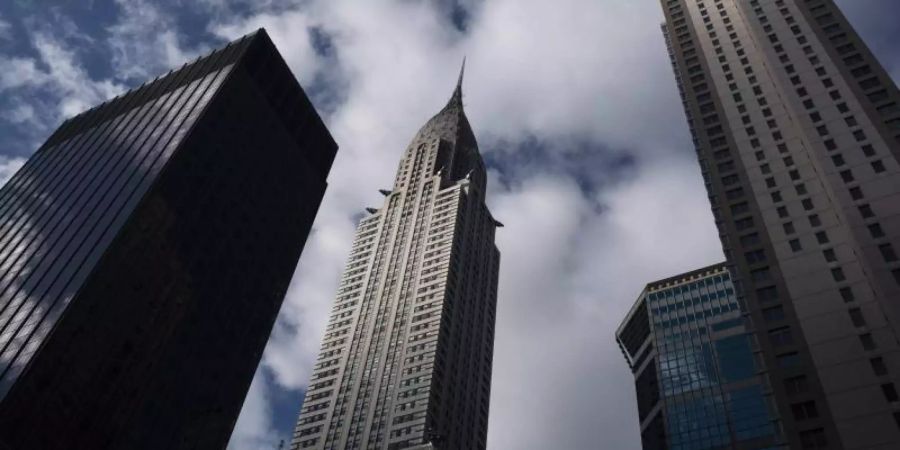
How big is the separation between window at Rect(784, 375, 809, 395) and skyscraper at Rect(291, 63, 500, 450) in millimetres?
63472

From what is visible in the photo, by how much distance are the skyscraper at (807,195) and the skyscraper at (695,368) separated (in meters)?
37.0

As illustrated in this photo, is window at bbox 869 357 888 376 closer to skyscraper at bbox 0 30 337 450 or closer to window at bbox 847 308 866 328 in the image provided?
window at bbox 847 308 866 328

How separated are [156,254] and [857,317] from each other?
68.4m

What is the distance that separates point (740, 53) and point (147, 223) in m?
73.2

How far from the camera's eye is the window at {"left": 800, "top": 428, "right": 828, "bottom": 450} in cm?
5912

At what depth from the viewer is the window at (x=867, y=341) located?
205 feet

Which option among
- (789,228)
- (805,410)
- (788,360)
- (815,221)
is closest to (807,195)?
(815,221)

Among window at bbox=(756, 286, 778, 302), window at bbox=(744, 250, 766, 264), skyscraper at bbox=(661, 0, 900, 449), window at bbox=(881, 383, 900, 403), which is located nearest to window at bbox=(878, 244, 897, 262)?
skyscraper at bbox=(661, 0, 900, 449)

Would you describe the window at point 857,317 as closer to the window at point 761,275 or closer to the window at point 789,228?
the window at point 761,275

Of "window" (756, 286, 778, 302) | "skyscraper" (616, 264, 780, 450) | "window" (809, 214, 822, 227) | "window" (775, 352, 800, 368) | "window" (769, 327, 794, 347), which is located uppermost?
"skyscraper" (616, 264, 780, 450)

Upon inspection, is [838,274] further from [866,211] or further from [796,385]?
[796,385]

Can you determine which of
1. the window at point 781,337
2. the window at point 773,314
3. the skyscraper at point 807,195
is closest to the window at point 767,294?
the skyscraper at point 807,195

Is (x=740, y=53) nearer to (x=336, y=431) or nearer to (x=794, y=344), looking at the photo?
(x=794, y=344)

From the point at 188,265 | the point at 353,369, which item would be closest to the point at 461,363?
the point at 353,369
